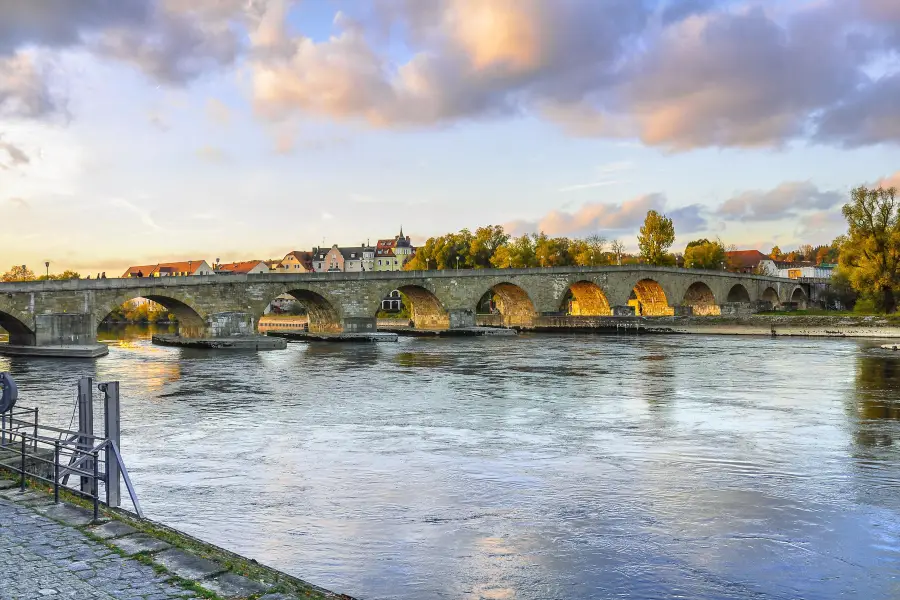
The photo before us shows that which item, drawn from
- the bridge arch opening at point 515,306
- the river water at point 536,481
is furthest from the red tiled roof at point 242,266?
the river water at point 536,481

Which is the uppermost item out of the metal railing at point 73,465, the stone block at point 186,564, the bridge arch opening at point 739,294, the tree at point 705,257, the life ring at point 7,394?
the tree at point 705,257

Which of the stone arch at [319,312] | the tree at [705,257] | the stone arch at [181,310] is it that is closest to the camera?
the stone arch at [181,310]

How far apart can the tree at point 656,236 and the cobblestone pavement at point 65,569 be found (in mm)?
76638

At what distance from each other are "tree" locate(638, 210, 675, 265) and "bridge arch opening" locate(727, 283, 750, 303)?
1384cm

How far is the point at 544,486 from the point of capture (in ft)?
32.8

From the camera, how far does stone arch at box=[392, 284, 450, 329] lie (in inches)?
2211

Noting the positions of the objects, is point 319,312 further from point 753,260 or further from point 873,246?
point 753,260

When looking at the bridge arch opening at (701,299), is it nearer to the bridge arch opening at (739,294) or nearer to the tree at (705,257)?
the bridge arch opening at (739,294)

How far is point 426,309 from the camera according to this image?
5916 centimetres

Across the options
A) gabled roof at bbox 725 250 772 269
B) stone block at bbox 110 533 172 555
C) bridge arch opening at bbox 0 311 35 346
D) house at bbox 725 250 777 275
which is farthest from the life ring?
gabled roof at bbox 725 250 772 269

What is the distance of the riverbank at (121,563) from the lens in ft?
16.2

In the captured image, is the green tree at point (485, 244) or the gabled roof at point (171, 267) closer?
the green tree at point (485, 244)

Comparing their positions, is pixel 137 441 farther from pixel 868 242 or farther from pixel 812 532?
pixel 868 242

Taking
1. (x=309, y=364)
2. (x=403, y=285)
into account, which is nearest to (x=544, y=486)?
(x=309, y=364)
